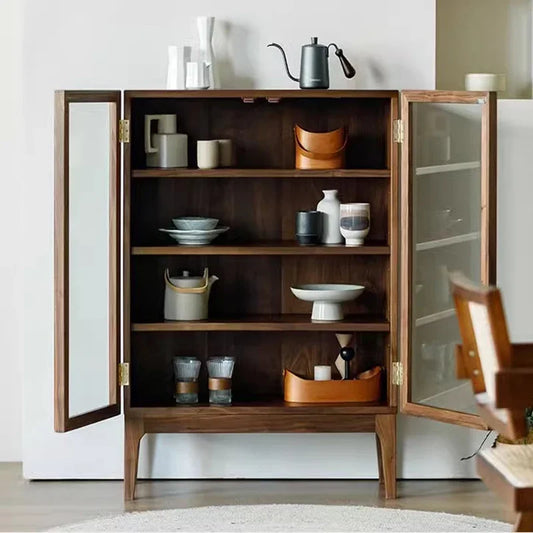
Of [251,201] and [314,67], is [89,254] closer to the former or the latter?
[251,201]

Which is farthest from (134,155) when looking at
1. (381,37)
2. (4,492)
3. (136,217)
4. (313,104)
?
(4,492)

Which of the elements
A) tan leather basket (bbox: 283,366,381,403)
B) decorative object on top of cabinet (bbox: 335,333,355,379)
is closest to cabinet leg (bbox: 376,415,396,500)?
tan leather basket (bbox: 283,366,381,403)

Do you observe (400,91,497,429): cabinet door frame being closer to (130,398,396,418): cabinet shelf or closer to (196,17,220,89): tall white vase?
(130,398,396,418): cabinet shelf

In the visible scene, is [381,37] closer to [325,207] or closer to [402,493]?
[325,207]

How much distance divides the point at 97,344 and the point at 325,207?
1.00 m

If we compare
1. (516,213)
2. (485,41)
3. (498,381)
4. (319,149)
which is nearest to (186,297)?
(319,149)

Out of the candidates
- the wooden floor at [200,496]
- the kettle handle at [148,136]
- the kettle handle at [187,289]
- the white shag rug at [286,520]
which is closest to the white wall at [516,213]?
the wooden floor at [200,496]

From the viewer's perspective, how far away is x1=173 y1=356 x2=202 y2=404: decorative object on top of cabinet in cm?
445

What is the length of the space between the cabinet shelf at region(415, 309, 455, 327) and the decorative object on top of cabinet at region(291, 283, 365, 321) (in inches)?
10.5

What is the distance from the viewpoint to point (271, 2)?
457 centimetres

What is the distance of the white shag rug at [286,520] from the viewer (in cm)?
397

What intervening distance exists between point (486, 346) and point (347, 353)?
6.04 ft

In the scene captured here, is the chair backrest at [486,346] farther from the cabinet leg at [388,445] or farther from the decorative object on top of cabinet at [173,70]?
the decorative object on top of cabinet at [173,70]

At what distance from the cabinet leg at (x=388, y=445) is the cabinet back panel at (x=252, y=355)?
0.32 m
